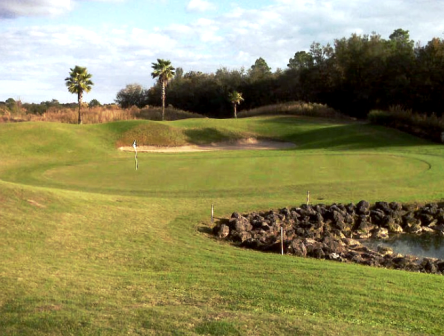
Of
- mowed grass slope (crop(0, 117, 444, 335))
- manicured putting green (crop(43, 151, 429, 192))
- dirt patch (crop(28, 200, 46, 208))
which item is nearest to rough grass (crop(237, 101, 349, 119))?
manicured putting green (crop(43, 151, 429, 192))

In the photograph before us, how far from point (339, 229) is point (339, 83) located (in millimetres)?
58397

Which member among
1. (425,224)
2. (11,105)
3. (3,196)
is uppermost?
(11,105)

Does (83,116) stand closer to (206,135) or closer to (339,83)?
(206,135)

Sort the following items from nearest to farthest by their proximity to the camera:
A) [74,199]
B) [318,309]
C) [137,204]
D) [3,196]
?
[318,309] < [3,196] < [74,199] < [137,204]

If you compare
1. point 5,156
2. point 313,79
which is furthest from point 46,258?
point 313,79

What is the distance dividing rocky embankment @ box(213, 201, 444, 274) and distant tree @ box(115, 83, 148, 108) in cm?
7851

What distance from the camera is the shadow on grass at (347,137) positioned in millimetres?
42906

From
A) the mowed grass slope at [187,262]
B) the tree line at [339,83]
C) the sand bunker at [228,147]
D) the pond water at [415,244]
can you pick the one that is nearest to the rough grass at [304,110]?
the tree line at [339,83]

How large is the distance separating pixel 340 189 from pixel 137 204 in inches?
338

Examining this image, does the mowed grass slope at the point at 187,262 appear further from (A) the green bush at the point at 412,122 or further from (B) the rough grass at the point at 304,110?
(B) the rough grass at the point at 304,110

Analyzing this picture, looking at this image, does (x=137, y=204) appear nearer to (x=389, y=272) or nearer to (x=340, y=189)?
(x=340, y=189)

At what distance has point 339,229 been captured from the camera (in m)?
17.8

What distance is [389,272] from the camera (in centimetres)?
1089

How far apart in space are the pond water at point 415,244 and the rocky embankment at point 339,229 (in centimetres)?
34
